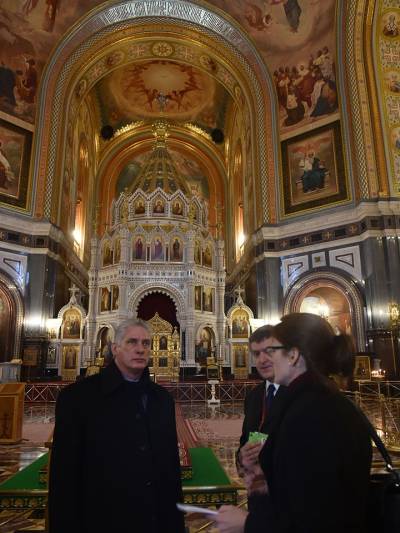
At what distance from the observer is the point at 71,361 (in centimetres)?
1770

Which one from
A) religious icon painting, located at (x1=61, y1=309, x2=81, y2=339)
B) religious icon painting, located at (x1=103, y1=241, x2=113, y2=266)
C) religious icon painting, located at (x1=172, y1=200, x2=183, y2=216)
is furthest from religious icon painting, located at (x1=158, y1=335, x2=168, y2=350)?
religious icon painting, located at (x1=172, y1=200, x2=183, y2=216)

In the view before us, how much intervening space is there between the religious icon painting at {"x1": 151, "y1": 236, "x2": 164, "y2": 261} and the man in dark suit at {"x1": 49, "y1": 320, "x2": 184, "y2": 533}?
1811 centimetres

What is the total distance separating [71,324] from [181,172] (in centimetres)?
1572

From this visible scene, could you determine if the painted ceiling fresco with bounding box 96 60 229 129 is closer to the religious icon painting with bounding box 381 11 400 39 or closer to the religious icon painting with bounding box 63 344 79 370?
the religious icon painting with bounding box 381 11 400 39

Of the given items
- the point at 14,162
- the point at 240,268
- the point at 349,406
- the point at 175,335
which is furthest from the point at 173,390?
the point at 349,406

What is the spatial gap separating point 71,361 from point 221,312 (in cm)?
738

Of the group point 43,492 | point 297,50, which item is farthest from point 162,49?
point 43,492

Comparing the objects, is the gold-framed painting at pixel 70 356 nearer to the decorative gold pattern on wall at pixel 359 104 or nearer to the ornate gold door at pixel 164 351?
the ornate gold door at pixel 164 351

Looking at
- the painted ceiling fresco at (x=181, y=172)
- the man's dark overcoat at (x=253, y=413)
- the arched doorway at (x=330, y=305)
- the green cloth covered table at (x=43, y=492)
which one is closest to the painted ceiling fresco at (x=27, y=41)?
the painted ceiling fresco at (x=181, y=172)

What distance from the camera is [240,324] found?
18.8m

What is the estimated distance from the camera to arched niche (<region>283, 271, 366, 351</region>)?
51.4ft

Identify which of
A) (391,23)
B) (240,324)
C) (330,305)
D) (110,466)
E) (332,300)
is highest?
(391,23)

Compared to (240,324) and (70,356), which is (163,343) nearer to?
(240,324)

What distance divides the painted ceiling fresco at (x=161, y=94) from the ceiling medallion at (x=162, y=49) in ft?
3.69
